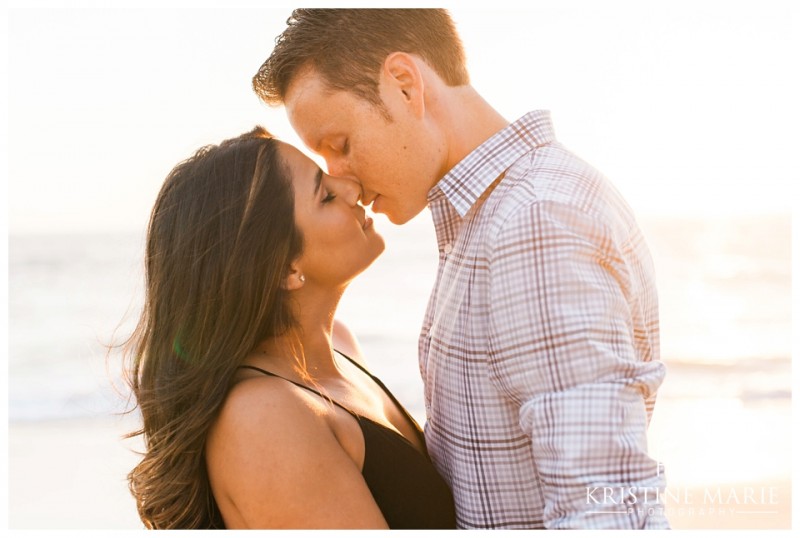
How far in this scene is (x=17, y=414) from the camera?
965 cm

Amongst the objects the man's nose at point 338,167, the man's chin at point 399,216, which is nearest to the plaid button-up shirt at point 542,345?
the man's chin at point 399,216

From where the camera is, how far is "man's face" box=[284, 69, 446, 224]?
272 centimetres

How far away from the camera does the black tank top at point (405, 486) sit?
2.55m

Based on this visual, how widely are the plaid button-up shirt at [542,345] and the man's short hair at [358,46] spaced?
16.5 inches

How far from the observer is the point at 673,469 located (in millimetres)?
7379

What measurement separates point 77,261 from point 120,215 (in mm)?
1501

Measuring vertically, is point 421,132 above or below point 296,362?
above

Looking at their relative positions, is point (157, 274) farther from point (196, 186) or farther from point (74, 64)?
point (74, 64)

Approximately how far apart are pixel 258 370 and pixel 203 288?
320mm

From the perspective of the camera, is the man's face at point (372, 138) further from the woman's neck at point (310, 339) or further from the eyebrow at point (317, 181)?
the woman's neck at point (310, 339)

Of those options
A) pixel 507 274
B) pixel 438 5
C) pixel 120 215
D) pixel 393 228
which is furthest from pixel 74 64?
pixel 507 274

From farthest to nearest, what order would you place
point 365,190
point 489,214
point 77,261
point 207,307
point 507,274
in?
point 77,261 → point 365,190 → point 207,307 → point 489,214 → point 507,274

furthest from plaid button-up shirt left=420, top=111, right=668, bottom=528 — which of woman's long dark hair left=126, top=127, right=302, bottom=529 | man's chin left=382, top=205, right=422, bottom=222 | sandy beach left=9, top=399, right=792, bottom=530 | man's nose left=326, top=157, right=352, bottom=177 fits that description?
sandy beach left=9, top=399, right=792, bottom=530

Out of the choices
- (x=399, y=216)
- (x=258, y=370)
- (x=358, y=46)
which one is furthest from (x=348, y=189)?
(x=258, y=370)
